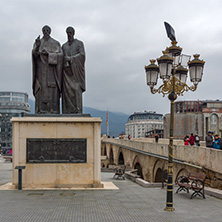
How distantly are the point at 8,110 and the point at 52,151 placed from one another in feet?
330

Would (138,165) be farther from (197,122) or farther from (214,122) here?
(214,122)

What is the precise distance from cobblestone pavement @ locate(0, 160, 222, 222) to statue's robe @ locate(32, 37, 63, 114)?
3.55 meters

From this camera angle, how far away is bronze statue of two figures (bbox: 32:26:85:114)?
42.3 feet

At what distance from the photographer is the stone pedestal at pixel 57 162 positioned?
1178cm

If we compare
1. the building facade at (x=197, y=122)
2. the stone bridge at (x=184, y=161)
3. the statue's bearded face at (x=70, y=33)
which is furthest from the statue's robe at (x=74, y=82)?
the building facade at (x=197, y=122)

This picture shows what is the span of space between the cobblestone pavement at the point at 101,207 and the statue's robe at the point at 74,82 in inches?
137

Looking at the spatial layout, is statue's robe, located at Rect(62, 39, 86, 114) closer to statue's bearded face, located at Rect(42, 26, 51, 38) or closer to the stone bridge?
statue's bearded face, located at Rect(42, 26, 51, 38)

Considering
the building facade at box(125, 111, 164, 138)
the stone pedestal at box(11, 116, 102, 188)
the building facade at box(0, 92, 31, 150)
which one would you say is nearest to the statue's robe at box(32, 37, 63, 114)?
the stone pedestal at box(11, 116, 102, 188)

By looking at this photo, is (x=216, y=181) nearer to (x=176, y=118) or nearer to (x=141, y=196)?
(x=141, y=196)

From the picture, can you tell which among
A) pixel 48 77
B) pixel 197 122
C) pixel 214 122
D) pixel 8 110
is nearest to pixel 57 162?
pixel 48 77

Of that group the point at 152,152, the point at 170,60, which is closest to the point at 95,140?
the point at 170,60

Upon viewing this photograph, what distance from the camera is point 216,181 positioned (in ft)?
48.0

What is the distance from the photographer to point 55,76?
511 inches

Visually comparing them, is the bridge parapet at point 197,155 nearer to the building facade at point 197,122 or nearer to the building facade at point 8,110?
the building facade at point 197,122
